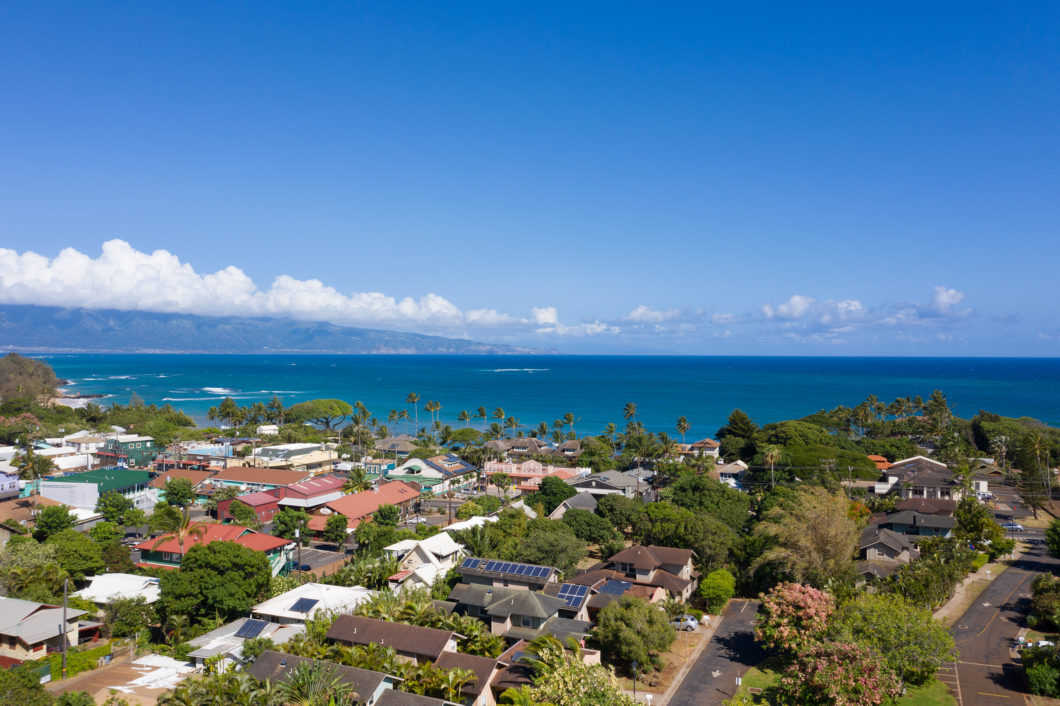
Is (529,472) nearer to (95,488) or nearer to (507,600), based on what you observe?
(507,600)

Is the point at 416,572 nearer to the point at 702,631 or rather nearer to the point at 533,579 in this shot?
the point at 533,579

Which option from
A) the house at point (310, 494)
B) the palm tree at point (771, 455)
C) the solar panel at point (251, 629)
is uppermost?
the palm tree at point (771, 455)

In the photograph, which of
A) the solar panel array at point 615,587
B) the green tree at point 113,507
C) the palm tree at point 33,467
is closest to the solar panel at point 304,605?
the solar panel array at point 615,587

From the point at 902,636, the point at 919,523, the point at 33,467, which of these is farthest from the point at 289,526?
the point at 919,523

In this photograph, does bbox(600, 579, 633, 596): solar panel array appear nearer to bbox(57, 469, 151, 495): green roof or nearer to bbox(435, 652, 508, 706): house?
bbox(435, 652, 508, 706): house

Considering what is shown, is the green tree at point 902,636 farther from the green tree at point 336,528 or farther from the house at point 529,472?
the house at point 529,472

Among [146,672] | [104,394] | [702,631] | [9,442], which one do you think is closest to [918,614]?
[702,631]
